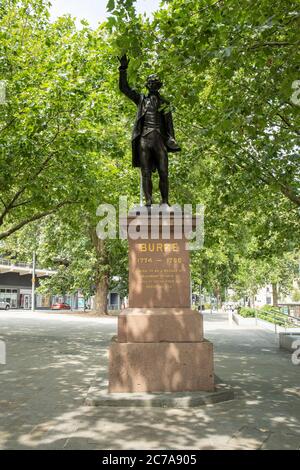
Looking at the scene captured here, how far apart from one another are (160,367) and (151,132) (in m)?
4.23

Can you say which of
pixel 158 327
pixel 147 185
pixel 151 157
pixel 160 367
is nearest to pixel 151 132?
pixel 151 157

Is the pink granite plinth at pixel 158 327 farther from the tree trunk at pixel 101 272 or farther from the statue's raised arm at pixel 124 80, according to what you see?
the tree trunk at pixel 101 272

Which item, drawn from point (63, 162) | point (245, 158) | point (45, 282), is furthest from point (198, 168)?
point (45, 282)

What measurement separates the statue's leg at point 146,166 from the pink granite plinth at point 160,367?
2767 mm

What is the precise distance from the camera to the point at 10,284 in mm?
53875

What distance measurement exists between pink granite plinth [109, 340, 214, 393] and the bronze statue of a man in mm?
2697

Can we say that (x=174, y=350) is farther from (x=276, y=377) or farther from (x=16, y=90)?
(x=16, y=90)

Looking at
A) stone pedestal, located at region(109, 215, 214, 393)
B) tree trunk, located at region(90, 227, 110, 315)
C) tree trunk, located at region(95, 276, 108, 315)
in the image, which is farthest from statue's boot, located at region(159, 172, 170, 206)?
tree trunk, located at region(95, 276, 108, 315)

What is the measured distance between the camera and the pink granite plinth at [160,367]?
6516 mm

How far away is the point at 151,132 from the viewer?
26.0ft

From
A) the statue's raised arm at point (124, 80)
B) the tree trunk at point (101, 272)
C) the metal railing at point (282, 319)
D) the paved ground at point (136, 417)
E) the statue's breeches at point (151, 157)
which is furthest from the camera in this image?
the tree trunk at point (101, 272)

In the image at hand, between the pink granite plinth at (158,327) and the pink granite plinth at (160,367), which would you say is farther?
the pink granite plinth at (158,327)

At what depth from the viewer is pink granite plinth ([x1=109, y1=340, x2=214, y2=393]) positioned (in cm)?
652

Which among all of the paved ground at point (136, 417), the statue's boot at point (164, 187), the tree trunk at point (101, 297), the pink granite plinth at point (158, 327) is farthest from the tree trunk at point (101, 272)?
the pink granite plinth at point (158, 327)
